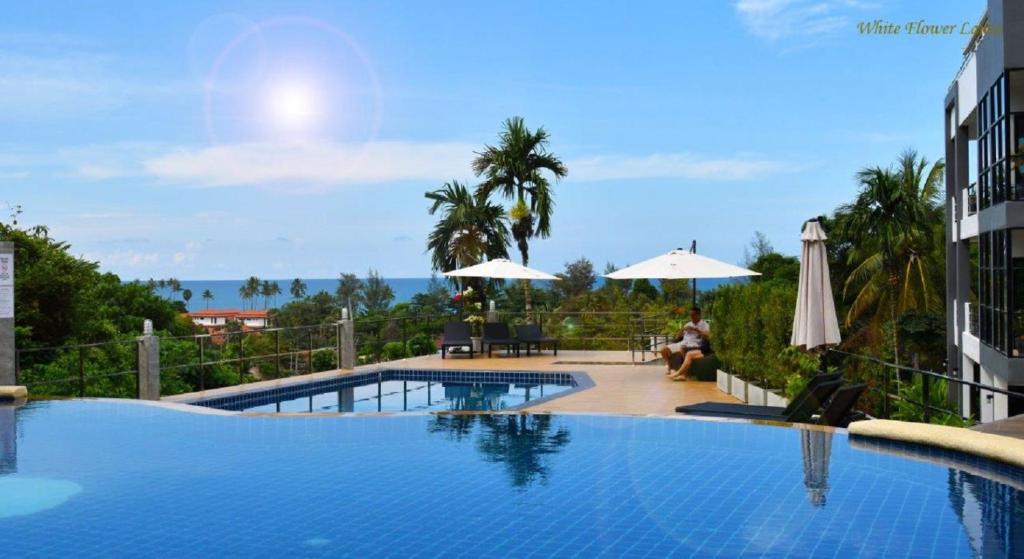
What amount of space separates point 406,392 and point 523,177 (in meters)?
11.5

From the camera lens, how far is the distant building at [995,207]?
1750cm

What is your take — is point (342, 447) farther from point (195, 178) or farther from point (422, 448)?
point (195, 178)

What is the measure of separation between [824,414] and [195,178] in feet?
113

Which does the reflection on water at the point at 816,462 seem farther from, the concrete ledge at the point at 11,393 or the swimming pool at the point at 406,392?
the concrete ledge at the point at 11,393

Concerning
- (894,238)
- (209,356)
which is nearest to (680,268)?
(209,356)

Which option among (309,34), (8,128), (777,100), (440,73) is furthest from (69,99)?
(777,100)

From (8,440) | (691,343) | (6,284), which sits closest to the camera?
(8,440)

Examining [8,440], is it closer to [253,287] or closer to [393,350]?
[393,350]

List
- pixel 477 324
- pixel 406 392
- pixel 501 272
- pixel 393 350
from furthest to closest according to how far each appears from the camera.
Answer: pixel 393 350, pixel 477 324, pixel 501 272, pixel 406 392

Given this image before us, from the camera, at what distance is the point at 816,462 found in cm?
777

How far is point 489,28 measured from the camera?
2512cm

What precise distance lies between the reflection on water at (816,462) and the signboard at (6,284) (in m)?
8.39

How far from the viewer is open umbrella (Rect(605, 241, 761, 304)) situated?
49.6 feet

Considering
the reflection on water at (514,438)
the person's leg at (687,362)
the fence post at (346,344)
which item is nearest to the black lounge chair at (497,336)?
the fence post at (346,344)
